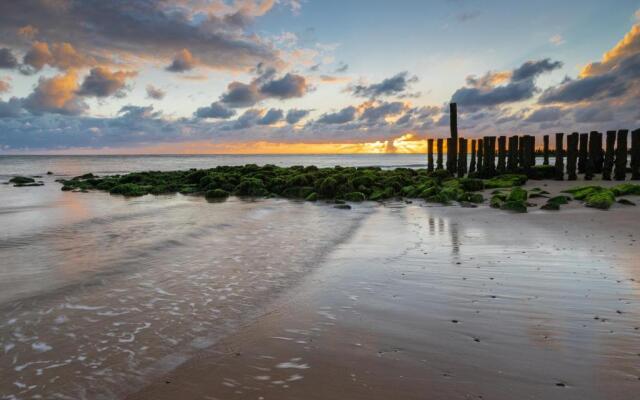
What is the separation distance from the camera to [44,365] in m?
3.43

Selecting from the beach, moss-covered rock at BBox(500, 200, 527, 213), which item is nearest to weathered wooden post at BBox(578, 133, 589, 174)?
moss-covered rock at BBox(500, 200, 527, 213)

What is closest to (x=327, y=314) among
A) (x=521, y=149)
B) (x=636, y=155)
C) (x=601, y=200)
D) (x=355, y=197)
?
(x=601, y=200)

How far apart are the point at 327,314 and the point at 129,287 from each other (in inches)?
111

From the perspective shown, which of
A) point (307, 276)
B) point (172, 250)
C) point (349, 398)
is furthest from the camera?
point (172, 250)

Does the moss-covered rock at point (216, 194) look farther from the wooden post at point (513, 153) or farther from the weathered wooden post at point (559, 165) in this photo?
the weathered wooden post at point (559, 165)

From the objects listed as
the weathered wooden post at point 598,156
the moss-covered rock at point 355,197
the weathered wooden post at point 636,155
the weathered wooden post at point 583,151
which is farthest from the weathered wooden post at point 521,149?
the moss-covered rock at point 355,197

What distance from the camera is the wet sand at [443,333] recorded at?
2.97m

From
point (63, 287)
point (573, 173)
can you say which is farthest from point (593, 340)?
point (573, 173)

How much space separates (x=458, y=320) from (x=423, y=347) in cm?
76

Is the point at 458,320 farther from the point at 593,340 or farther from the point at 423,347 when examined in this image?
the point at 593,340

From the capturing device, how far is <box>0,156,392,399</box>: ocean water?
3.41 meters

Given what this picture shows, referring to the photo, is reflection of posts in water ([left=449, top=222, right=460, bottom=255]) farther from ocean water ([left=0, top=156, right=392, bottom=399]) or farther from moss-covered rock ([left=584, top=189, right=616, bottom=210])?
moss-covered rock ([left=584, top=189, right=616, bottom=210])

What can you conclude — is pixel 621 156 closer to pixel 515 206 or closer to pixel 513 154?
pixel 513 154

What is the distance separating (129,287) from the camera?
5.59 metres
